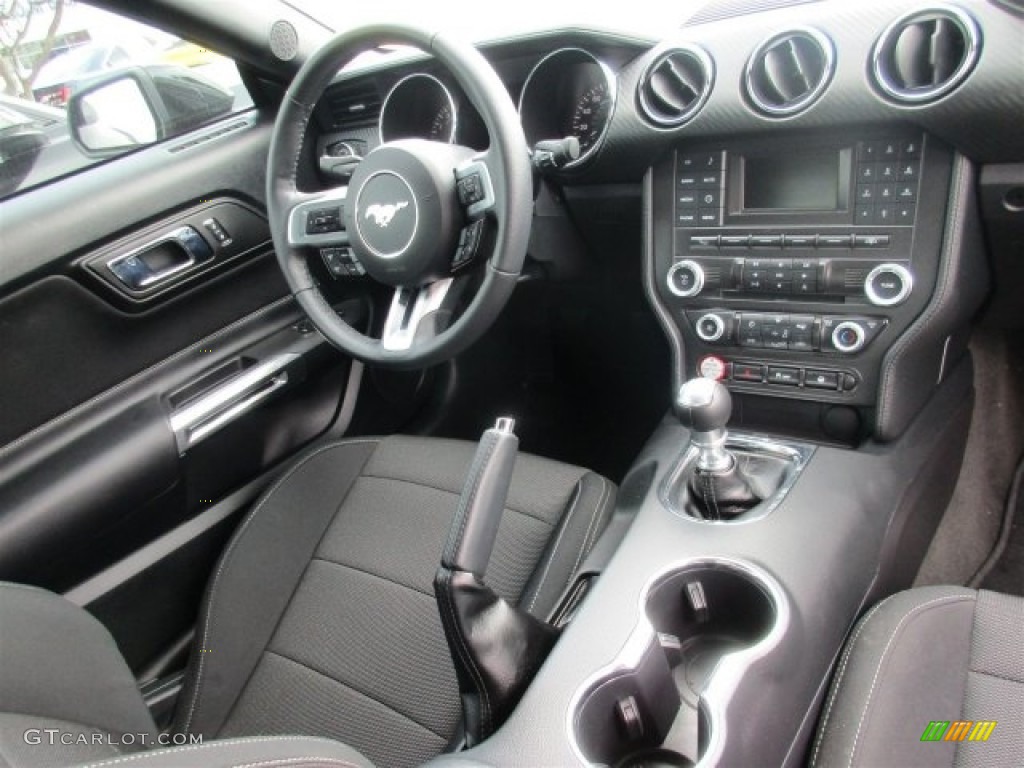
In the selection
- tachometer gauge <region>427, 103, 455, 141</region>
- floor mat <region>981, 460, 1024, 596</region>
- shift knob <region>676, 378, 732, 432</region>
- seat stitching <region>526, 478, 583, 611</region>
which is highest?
tachometer gauge <region>427, 103, 455, 141</region>

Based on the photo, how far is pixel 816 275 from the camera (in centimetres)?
116

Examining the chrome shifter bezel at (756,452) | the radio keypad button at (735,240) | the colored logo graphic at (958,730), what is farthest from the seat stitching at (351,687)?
the radio keypad button at (735,240)

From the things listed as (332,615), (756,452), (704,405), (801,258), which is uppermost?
(801,258)

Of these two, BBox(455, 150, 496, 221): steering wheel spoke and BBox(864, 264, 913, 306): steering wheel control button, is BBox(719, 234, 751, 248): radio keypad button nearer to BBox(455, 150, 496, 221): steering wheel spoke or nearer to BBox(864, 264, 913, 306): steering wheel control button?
BBox(864, 264, 913, 306): steering wheel control button

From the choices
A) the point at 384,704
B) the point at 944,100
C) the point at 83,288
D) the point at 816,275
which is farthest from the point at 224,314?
the point at 944,100

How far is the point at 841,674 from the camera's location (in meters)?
0.91

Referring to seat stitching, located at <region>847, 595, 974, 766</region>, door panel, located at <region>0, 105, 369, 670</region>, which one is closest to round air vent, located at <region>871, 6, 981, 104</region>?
seat stitching, located at <region>847, 595, 974, 766</region>

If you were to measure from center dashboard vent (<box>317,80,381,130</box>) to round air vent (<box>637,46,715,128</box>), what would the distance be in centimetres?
54

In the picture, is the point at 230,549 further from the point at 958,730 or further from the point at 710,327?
the point at 958,730

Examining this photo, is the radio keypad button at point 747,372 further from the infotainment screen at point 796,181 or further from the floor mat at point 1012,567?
the floor mat at point 1012,567

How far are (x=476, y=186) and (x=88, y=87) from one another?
906 millimetres

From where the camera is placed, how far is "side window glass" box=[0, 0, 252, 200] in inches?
56.9

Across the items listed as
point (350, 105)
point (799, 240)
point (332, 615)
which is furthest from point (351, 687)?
point (350, 105)

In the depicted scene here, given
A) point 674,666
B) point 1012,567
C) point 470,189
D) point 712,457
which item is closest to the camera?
point 674,666
